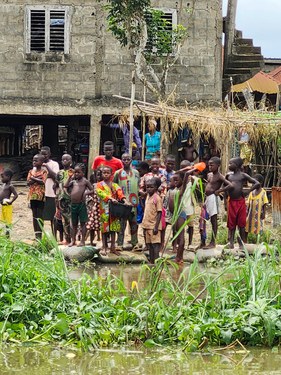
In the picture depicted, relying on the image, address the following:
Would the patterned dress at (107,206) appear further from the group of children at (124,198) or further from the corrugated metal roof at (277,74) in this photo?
the corrugated metal roof at (277,74)

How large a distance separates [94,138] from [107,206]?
721 cm

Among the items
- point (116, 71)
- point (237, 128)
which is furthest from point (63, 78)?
point (237, 128)

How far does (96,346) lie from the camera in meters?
7.29

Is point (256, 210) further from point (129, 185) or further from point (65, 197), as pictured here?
point (65, 197)

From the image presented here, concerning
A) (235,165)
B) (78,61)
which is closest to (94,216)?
(235,165)

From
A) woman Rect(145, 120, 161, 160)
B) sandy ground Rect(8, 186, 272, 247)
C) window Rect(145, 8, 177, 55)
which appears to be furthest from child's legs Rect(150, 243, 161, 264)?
window Rect(145, 8, 177, 55)

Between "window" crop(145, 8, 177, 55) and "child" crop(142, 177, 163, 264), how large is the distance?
22.8 feet

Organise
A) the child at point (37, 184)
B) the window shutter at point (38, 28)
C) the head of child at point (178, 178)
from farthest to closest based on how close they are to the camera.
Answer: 1. the window shutter at point (38, 28)
2. the child at point (37, 184)
3. the head of child at point (178, 178)

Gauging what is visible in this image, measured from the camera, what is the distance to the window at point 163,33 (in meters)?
17.8

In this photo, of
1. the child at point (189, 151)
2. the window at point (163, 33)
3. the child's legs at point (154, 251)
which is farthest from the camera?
the window at point (163, 33)

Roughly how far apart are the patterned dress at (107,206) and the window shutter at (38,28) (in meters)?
7.77

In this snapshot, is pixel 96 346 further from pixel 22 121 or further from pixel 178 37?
pixel 22 121

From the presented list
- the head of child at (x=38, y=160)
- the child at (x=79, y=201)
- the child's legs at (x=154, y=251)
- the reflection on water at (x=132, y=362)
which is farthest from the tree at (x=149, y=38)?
the reflection on water at (x=132, y=362)

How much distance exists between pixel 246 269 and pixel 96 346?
1.63 m
